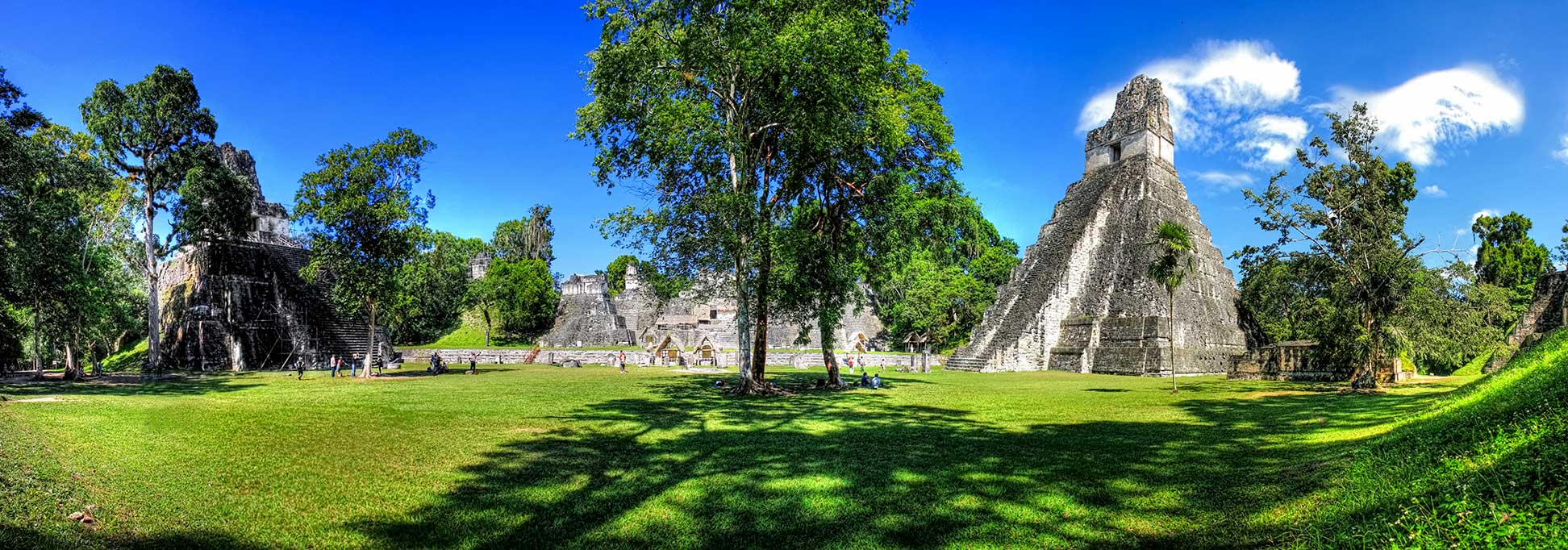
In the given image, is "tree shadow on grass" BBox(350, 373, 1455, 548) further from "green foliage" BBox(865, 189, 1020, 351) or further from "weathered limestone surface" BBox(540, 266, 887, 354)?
"weathered limestone surface" BBox(540, 266, 887, 354)

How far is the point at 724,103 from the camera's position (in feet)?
57.7

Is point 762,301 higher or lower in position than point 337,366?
higher

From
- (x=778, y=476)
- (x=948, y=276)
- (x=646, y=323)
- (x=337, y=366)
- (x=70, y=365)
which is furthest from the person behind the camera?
(x=646, y=323)

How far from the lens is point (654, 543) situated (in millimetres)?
4883

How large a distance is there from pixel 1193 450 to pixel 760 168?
43.5 feet

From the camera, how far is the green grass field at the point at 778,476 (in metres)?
4.31

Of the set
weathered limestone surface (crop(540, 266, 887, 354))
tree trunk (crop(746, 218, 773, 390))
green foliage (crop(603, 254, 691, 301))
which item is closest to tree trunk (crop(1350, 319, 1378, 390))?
tree trunk (crop(746, 218, 773, 390))

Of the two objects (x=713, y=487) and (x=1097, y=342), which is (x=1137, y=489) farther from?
(x=1097, y=342)

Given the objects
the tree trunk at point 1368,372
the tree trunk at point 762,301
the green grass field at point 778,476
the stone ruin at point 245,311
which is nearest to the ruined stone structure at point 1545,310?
the tree trunk at point 1368,372

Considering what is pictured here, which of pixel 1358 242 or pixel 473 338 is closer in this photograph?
pixel 1358 242

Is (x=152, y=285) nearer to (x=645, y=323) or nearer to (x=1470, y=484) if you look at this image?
(x=1470, y=484)

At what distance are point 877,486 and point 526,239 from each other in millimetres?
77903

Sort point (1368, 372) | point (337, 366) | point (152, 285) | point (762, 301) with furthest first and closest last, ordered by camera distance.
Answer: point (337, 366)
point (152, 285)
point (1368, 372)
point (762, 301)

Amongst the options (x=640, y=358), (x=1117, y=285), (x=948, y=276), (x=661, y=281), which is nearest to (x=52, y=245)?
(x=661, y=281)
